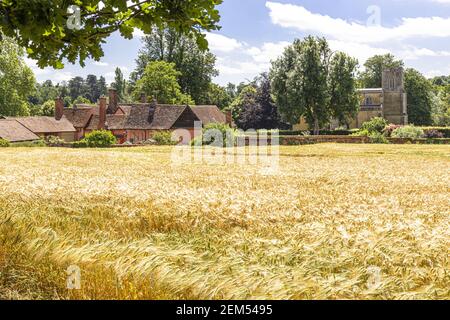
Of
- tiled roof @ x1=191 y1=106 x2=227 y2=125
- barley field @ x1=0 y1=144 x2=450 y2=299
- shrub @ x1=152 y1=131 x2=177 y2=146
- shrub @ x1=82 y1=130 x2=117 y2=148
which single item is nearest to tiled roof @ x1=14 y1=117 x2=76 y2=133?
shrub @ x1=82 y1=130 x2=117 y2=148

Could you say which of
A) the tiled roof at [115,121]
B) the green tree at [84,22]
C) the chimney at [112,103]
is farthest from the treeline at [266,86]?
the green tree at [84,22]

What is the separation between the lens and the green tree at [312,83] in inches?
2616

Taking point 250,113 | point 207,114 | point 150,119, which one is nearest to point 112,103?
point 150,119

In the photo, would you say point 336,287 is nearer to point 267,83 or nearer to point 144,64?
point 267,83

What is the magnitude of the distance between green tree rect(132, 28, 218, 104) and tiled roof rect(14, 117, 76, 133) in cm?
2323

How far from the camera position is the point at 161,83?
85.9 metres

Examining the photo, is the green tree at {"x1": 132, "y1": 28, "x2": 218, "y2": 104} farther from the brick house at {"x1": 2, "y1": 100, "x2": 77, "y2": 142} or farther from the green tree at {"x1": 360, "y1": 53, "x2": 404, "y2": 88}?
the green tree at {"x1": 360, "y1": 53, "x2": 404, "y2": 88}

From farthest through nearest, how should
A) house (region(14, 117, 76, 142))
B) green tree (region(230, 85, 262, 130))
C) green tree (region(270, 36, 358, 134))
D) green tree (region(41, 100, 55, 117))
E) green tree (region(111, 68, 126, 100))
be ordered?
green tree (region(111, 68, 126, 100)) < green tree (region(41, 100, 55, 117)) < green tree (region(230, 85, 262, 130)) < house (region(14, 117, 76, 142)) < green tree (region(270, 36, 358, 134))

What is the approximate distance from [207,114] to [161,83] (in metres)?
13.1

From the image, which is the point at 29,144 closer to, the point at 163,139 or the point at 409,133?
the point at 163,139

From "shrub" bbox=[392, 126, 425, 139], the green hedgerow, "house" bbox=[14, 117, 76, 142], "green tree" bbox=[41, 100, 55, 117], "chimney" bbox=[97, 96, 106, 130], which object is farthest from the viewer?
"green tree" bbox=[41, 100, 55, 117]

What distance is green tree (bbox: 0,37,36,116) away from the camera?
3071 inches
